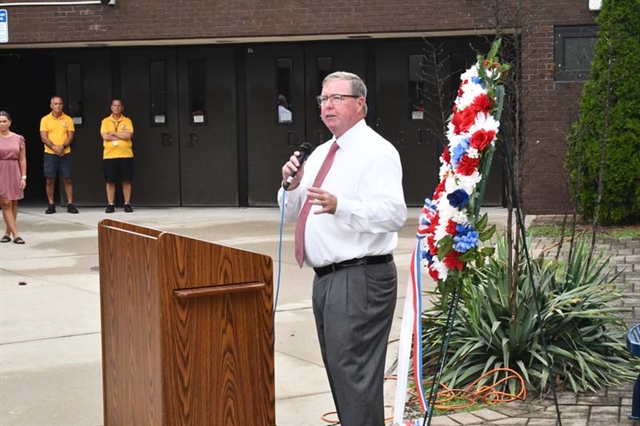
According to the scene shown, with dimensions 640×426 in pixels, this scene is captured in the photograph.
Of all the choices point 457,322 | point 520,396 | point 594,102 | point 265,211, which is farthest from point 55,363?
point 265,211

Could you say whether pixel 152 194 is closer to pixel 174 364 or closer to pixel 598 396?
pixel 598 396

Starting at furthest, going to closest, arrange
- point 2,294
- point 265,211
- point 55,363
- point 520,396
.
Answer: point 265,211 → point 2,294 → point 55,363 → point 520,396

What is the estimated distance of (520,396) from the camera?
6.65m

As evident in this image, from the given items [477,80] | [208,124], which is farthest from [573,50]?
[477,80]

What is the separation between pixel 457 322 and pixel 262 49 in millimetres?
12585

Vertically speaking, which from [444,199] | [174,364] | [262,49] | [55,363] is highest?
[262,49]

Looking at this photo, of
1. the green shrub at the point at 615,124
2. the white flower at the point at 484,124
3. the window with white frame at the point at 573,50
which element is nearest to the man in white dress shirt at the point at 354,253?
the white flower at the point at 484,124

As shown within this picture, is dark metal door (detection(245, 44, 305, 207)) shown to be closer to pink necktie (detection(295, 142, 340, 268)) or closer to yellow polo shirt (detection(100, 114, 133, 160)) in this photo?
yellow polo shirt (detection(100, 114, 133, 160))

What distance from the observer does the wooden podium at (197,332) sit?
4363mm

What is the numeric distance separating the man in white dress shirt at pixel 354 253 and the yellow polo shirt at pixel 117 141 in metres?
14.0

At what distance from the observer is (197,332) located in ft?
14.6

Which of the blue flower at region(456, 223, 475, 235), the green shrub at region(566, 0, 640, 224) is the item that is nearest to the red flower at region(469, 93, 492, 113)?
the blue flower at region(456, 223, 475, 235)

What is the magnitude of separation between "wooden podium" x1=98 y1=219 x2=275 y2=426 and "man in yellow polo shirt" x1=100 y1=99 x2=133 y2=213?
14161mm

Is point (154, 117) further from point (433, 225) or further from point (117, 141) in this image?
point (433, 225)
